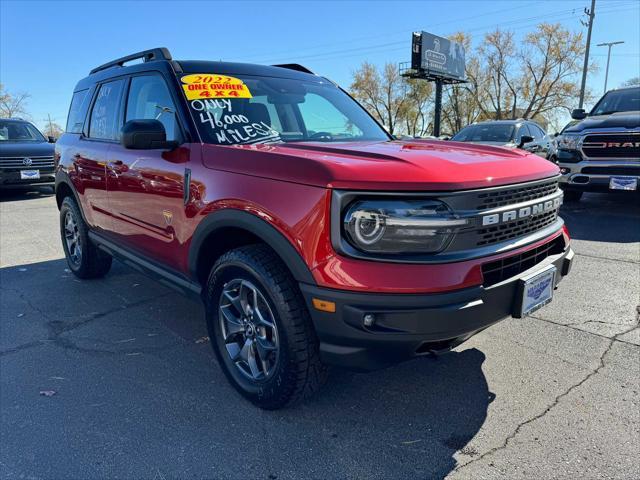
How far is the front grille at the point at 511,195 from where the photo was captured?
2186mm

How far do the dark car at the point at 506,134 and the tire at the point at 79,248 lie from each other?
7698mm

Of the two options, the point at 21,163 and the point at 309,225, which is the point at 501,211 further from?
the point at 21,163

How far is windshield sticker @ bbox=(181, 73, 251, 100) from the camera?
3.03 m

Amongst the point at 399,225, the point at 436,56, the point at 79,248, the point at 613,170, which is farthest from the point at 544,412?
the point at 436,56

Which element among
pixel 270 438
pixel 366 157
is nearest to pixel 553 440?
pixel 270 438

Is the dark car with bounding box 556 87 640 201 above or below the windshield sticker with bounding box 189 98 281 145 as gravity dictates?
below

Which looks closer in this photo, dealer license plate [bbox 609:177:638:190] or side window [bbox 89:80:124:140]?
side window [bbox 89:80:124:140]

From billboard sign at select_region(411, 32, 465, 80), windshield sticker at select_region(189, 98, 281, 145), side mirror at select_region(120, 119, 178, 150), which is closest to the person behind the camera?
side mirror at select_region(120, 119, 178, 150)

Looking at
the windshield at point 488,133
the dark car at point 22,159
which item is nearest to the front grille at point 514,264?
the windshield at point 488,133

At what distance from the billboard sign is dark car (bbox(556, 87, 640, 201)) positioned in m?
25.4

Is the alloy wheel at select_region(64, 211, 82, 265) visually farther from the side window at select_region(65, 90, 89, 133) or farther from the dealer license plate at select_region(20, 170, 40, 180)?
the dealer license plate at select_region(20, 170, 40, 180)

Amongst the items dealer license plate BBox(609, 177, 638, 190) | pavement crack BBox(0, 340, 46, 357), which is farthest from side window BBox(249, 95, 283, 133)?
dealer license plate BBox(609, 177, 638, 190)

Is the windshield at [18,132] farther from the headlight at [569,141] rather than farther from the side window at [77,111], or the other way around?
the headlight at [569,141]

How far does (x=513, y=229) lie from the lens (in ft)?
7.80
